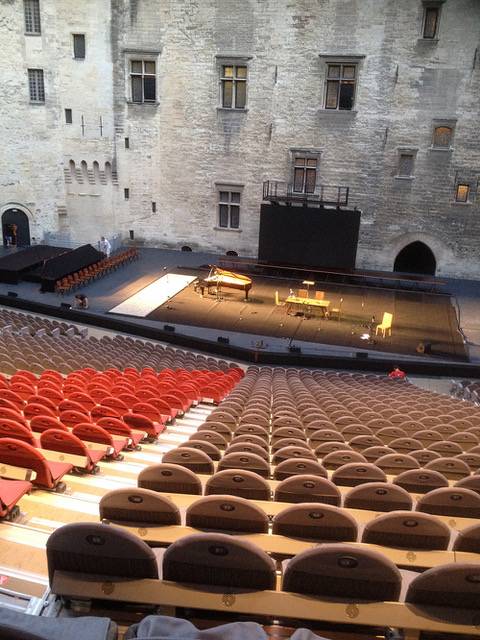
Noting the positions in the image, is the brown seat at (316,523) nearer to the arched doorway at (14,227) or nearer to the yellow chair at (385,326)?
the yellow chair at (385,326)

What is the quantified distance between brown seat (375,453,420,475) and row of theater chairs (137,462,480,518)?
1.08 metres

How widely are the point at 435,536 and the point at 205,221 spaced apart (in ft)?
76.5

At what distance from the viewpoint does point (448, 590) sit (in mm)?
2291

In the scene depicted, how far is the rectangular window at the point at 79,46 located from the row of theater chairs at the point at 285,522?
24.3 metres

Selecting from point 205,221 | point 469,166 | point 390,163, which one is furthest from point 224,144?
point 469,166

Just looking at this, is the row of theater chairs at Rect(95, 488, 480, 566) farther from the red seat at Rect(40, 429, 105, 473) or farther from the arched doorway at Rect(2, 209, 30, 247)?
the arched doorway at Rect(2, 209, 30, 247)

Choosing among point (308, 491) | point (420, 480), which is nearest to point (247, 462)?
point (308, 491)

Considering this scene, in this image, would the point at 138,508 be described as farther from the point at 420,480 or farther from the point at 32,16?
the point at 32,16

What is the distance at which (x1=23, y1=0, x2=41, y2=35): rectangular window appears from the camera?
73.4 ft

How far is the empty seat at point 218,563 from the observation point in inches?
92.2

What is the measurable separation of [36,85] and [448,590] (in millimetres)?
25504

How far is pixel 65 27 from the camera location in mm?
22781

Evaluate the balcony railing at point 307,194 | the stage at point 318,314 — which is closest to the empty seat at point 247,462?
the stage at point 318,314

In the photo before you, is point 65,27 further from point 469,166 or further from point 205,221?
point 469,166
